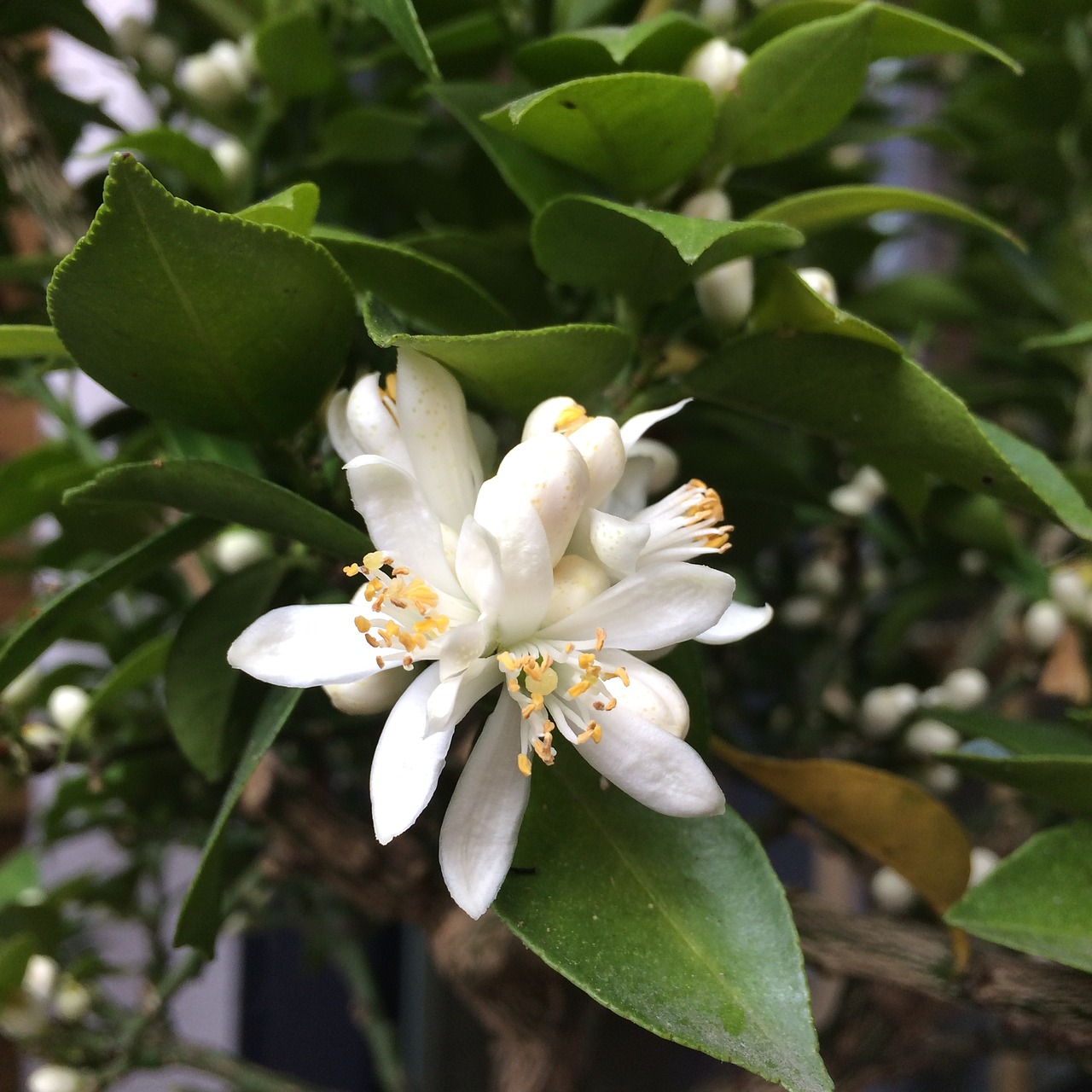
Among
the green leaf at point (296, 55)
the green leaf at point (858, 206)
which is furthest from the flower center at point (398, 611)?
the green leaf at point (296, 55)

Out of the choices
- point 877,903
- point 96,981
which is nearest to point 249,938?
point 96,981

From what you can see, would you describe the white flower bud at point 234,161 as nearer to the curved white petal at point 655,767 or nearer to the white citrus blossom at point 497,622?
the white citrus blossom at point 497,622

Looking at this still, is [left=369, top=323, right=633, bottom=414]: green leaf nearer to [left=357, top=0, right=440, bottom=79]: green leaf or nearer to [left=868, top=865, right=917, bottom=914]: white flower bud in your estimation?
[left=357, top=0, right=440, bottom=79]: green leaf

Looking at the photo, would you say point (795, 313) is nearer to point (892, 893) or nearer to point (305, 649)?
point (305, 649)

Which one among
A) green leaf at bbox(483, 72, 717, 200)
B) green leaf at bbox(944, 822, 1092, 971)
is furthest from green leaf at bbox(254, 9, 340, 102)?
green leaf at bbox(944, 822, 1092, 971)

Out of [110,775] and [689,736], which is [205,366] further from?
[110,775]

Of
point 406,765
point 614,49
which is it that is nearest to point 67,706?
point 406,765
